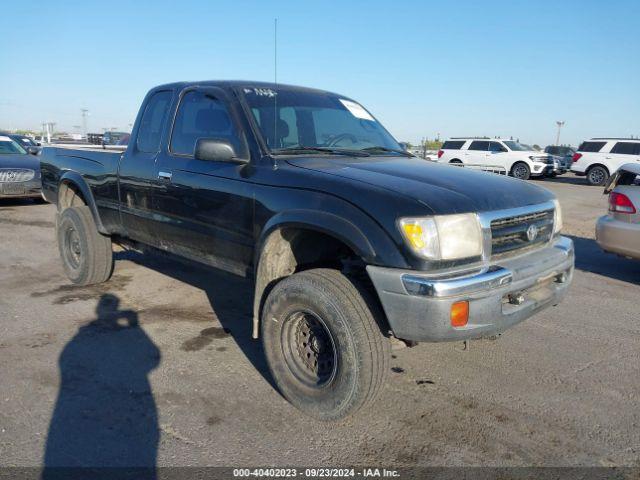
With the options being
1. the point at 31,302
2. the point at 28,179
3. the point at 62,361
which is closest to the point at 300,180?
the point at 62,361

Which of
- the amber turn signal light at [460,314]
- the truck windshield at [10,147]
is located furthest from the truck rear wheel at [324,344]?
the truck windshield at [10,147]

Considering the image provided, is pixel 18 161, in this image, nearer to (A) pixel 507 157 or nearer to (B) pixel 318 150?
(B) pixel 318 150

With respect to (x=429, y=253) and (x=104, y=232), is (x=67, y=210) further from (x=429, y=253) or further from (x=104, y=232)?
(x=429, y=253)

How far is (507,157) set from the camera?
23172mm

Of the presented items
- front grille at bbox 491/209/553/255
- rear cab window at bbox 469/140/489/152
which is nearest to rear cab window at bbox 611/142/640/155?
rear cab window at bbox 469/140/489/152

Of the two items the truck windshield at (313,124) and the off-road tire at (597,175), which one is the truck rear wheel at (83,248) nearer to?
the truck windshield at (313,124)

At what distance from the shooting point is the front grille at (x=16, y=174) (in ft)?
35.2

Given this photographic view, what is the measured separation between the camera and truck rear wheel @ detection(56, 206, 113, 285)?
17.2 feet

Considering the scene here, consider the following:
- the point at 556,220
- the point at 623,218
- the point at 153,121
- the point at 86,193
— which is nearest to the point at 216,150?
the point at 153,121

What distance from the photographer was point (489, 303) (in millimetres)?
2662

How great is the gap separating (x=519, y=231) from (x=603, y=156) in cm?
2101

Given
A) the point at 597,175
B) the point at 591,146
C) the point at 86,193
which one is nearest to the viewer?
the point at 86,193

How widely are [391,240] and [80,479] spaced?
1.88m

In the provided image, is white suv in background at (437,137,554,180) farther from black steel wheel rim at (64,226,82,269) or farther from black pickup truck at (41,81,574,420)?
black pickup truck at (41,81,574,420)
